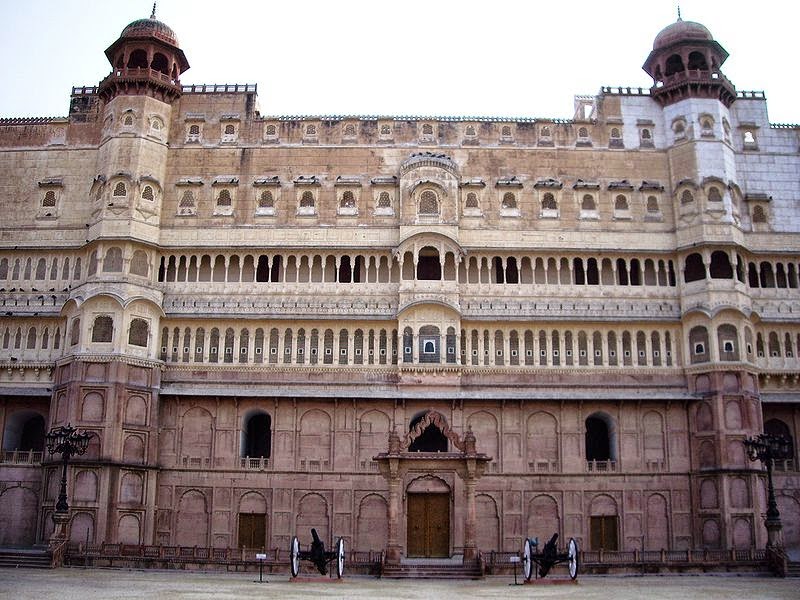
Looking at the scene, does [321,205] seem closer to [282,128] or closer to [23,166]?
[282,128]

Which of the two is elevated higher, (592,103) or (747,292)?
(592,103)

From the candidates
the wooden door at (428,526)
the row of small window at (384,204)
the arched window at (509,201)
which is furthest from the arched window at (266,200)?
the wooden door at (428,526)

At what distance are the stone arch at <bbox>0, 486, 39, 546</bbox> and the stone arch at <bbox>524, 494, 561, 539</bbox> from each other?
78.9 feet

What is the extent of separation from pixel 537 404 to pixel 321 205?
1556 cm

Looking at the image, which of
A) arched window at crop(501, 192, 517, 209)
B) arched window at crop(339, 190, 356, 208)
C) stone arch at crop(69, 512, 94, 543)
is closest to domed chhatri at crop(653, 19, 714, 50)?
arched window at crop(501, 192, 517, 209)

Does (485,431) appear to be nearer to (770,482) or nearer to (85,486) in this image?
(770,482)

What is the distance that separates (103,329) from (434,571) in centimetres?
2064

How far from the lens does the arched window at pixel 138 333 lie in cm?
4394

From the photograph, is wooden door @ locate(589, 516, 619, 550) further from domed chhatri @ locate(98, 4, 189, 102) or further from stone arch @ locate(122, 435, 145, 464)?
domed chhatri @ locate(98, 4, 189, 102)

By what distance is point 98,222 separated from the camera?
45.7 metres

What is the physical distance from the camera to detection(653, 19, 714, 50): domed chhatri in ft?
162

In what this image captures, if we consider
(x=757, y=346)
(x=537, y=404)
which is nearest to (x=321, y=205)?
(x=537, y=404)

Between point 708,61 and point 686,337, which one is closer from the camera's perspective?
point 686,337

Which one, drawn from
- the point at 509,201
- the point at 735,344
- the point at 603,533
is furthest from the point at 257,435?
the point at 735,344
